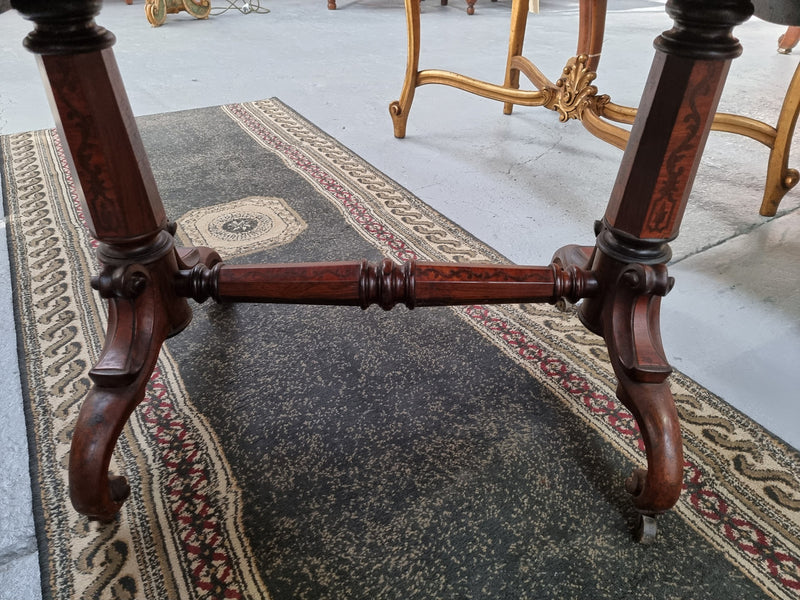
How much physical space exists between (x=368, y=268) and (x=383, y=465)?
11.0 inches

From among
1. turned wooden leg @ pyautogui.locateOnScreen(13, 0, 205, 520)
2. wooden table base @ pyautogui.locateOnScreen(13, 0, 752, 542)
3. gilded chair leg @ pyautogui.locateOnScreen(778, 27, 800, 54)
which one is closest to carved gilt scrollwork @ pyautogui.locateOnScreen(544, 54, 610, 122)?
wooden table base @ pyautogui.locateOnScreen(13, 0, 752, 542)

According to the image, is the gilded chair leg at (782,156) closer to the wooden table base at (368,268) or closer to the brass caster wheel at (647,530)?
the wooden table base at (368,268)

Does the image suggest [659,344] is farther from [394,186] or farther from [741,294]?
[394,186]

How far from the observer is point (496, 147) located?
1.91 meters

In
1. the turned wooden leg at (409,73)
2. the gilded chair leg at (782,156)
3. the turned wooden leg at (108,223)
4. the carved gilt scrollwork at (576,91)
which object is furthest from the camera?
the turned wooden leg at (409,73)

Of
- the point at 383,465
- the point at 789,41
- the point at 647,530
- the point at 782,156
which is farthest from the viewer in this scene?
the point at 789,41

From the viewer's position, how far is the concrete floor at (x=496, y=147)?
0.99m

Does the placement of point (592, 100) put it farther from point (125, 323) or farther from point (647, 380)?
point (125, 323)

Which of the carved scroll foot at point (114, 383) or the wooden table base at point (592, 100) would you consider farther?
the wooden table base at point (592, 100)

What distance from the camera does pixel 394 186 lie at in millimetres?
1638

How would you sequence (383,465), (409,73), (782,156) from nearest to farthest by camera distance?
(383,465) → (782,156) → (409,73)

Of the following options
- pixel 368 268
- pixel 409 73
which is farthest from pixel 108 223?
pixel 409 73

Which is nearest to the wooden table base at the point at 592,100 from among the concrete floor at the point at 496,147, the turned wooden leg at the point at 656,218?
the concrete floor at the point at 496,147

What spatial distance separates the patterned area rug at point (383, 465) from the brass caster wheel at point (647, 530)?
10mm
